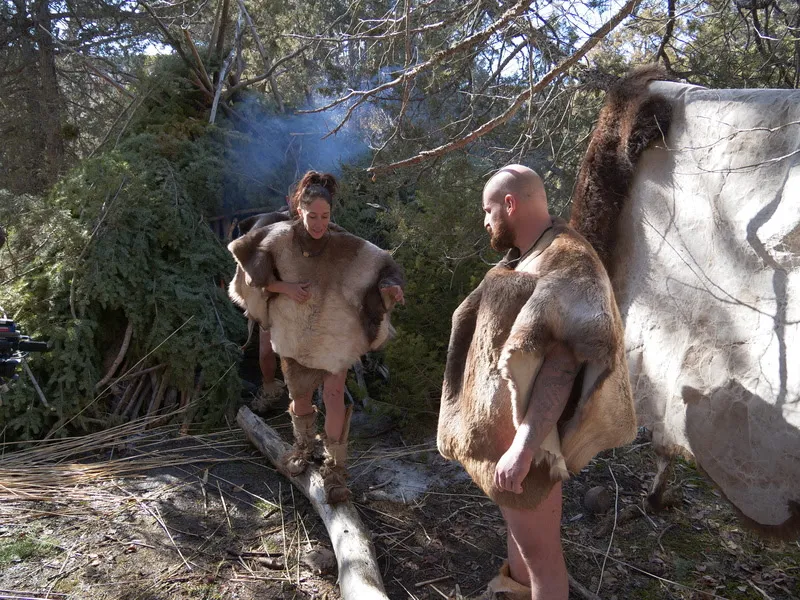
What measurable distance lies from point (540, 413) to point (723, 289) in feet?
4.70

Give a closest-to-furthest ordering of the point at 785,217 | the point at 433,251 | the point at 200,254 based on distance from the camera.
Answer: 1. the point at 785,217
2. the point at 433,251
3. the point at 200,254

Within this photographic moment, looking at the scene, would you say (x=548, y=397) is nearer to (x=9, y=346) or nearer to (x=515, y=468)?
(x=515, y=468)

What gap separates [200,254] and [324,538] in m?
3.38

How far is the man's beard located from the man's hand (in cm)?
84

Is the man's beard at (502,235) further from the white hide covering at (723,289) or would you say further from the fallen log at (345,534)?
the fallen log at (345,534)

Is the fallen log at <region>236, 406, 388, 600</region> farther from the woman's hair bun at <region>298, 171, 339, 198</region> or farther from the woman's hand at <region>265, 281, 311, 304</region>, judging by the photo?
the woman's hair bun at <region>298, 171, 339, 198</region>

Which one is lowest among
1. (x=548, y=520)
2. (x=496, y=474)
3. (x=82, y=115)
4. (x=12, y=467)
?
(x=12, y=467)

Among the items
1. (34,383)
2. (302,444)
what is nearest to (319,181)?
(302,444)

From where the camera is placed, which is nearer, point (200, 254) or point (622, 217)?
point (622, 217)

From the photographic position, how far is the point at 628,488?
4566mm

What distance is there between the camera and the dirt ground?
353 centimetres

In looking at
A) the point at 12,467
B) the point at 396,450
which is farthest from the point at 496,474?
the point at 12,467

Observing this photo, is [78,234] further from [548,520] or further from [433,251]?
[548,520]

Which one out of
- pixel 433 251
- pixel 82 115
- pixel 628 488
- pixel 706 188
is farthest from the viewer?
pixel 82 115
